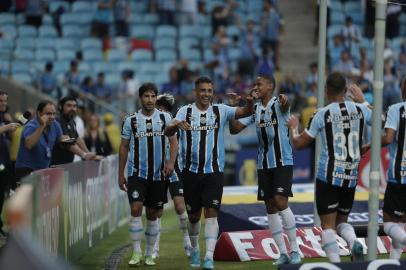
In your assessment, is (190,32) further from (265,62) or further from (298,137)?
(298,137)

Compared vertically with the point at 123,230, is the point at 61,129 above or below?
above

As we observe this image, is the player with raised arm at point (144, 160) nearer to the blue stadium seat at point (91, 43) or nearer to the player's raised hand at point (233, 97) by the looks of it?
the player's raised hand at point (233, 97)

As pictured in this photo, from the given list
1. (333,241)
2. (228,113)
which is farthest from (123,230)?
(333,241)

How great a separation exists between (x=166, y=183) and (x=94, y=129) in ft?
20.9

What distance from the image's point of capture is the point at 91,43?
28.0 meters

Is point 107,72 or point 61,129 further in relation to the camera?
point 107,72

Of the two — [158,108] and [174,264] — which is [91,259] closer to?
[174,264]

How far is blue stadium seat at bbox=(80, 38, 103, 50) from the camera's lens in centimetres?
2796

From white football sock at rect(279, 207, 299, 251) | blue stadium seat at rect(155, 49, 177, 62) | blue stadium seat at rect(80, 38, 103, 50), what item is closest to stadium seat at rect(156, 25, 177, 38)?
blue stadium seat at rect(155, 49, 177, 62)

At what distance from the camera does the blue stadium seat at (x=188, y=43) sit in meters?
28.1

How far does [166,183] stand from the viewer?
→ 40.1ft

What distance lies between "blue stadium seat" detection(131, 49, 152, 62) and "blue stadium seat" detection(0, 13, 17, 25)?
3373 mm

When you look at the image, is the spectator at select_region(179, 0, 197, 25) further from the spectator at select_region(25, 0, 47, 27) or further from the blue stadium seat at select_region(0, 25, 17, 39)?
the blue stadium seat at select_region(0, 25, 17, 39)

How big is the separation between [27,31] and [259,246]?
1707 cm
